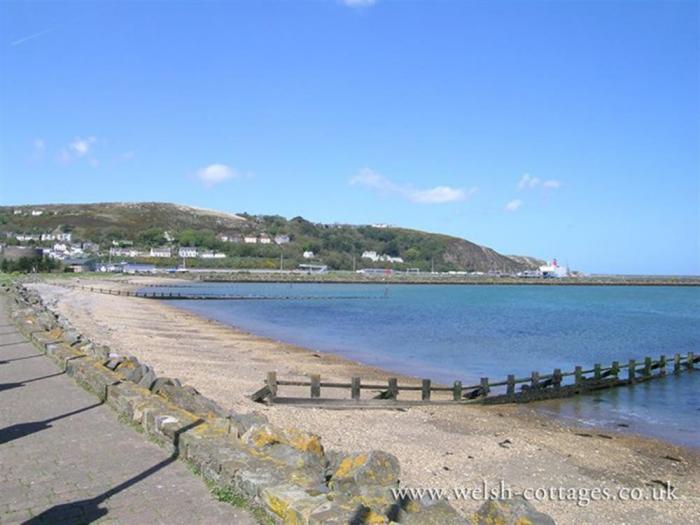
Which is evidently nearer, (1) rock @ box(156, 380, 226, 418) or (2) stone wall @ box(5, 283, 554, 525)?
(2) stone wall @ box(5, 283, 554, 525)

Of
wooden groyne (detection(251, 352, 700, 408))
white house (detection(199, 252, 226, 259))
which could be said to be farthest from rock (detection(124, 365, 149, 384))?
white house (detection(199, 252, 226, 259))

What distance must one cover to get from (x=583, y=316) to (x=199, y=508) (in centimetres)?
6526

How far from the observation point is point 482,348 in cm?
3409

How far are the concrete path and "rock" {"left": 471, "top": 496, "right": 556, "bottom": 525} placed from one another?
2148 mm

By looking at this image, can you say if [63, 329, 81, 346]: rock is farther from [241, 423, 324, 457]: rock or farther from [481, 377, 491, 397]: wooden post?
[481, 377, 491, 397]: wooden post

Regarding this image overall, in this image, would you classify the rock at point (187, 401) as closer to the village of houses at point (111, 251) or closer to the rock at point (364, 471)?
the rock at point (364, 471)

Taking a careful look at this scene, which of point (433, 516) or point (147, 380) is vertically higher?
point (147, 380)

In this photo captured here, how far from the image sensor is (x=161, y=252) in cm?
18888

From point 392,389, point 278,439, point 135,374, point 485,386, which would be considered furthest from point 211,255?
point 278,439

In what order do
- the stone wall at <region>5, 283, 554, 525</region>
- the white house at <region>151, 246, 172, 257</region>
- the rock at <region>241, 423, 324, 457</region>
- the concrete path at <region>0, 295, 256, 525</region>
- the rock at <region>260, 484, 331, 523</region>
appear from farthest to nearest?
the white house at <region>151, 246, 172, 257</region>
the rock at <region>241, 423, 324, 457</region>
the concrete path at <region>0, 295, 256, 525</region>
the stone wall at <region>5, 283, 554, 525</region>
the rock at <region>260, 484, 331, 523</region>

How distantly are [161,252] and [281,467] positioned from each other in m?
192

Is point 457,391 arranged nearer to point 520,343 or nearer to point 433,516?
point 433,516

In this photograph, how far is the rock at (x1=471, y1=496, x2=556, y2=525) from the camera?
559cm

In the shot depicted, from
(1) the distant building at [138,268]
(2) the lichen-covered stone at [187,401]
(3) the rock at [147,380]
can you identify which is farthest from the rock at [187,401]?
(1) the distant building at [138,268]
